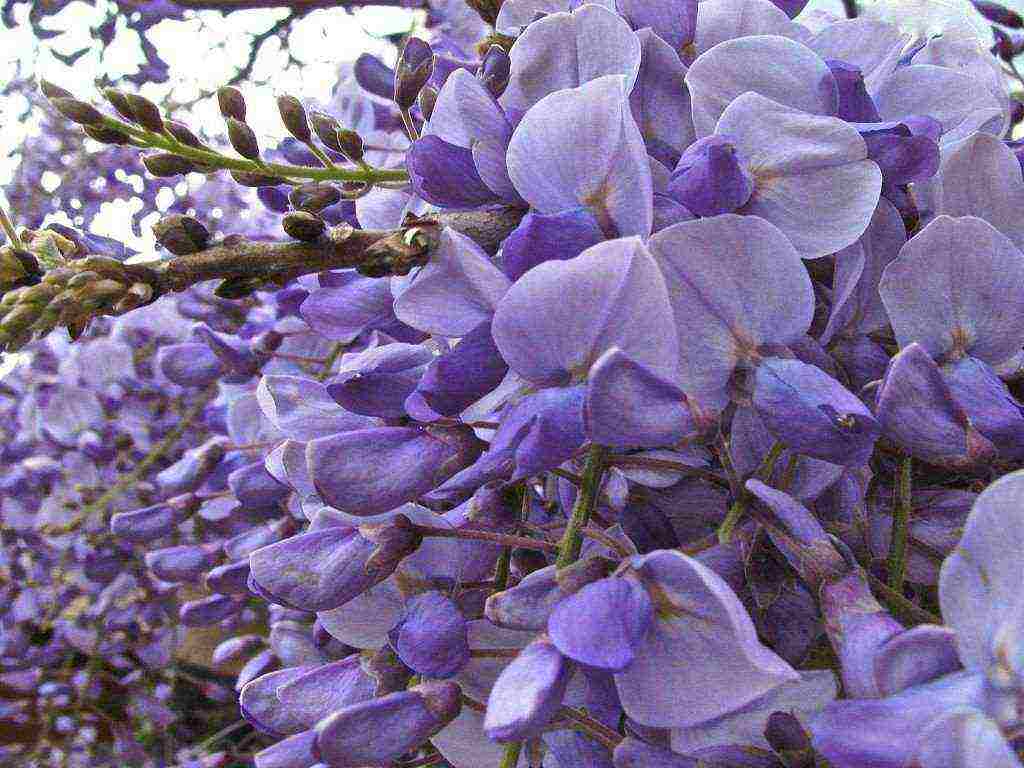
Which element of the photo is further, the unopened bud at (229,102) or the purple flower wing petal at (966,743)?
the unopened bud at (229,102)

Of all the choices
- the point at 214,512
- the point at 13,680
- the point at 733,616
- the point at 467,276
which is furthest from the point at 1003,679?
the point at 13,680

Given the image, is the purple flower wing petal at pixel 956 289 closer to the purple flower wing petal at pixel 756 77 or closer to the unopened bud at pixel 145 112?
the purple flower wing petal at pixel 756 77

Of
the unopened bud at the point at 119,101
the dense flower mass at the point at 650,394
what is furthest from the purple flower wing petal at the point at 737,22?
the unopened bud at the point at 119,101

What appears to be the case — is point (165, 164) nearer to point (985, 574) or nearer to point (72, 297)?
point (72, 297)

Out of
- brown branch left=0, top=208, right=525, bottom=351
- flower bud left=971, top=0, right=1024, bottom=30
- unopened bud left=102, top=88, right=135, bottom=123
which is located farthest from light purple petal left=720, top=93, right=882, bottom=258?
flower bud left=971, top=0, right=1024, bottom=30

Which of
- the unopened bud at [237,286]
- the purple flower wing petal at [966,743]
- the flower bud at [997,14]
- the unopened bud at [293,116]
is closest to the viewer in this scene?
the purple flower wing petal at [966,743]

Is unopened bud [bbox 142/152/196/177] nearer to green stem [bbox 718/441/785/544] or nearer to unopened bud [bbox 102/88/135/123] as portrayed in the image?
unopened bud [bbox 102/88/135/123]
